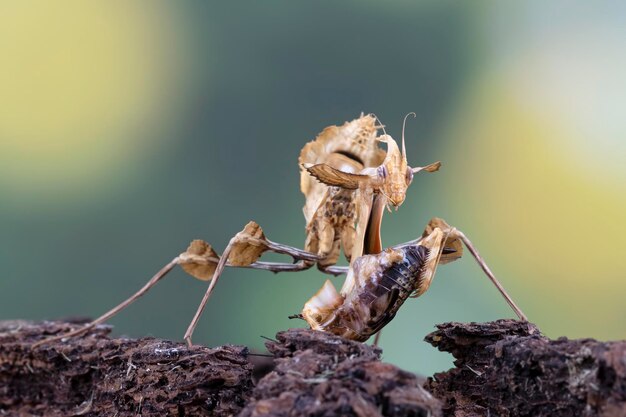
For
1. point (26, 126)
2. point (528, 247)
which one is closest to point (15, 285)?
point (26, 126)

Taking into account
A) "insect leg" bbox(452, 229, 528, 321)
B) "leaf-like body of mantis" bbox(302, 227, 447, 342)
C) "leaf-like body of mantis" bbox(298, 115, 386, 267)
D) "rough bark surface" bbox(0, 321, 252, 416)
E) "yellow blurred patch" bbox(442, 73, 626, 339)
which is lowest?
"rough bark surface" bbox(0, 321, 252, 416)

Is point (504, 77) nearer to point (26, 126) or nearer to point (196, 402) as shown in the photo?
point (196, 402)

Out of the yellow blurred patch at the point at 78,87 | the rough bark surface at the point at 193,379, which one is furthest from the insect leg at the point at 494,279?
the yellow blurred patch at the point at 78,87

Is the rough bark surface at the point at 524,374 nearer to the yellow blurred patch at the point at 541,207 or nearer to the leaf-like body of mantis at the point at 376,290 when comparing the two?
the leaf-like body of mantis at the point at 376,290

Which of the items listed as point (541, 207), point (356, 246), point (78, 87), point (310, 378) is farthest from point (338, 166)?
point (78, 87)

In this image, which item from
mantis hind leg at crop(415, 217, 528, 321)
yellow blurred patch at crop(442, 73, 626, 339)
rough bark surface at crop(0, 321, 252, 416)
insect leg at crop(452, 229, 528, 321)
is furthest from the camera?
yellow blurred patch at crop(442, 73, 626, 339)

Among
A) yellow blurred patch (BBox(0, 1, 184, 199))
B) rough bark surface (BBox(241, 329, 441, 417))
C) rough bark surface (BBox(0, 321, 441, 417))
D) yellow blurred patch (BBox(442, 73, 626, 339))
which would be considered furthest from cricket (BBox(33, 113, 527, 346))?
yellow blurred patch (BBox(0, 1, 184, 199))

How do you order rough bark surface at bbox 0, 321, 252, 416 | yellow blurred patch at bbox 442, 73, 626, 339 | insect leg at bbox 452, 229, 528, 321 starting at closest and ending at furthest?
rough bark surface at bbox 0, 321, 252, 416 < insect leg at bbox 452, 229, 528, 321 < yellow blurred patch at bbox 442, 73, 626, 339

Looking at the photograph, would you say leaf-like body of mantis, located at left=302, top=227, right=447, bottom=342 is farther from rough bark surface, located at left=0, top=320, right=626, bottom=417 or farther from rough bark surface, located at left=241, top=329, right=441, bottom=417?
rough bark surface, located at left=241, top=329, right=441, bottom=417
